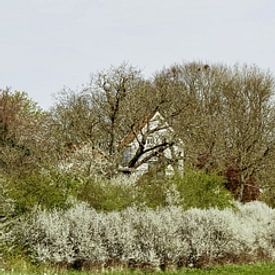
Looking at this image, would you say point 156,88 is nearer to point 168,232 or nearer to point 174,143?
point 174,143

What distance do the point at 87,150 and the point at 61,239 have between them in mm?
9344

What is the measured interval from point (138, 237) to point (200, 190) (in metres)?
4.65

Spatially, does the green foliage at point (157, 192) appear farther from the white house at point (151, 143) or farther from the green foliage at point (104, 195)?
the white house at point (151, 143)

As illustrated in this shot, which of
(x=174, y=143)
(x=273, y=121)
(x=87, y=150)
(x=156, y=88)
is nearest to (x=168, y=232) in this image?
(x=87, y=150)

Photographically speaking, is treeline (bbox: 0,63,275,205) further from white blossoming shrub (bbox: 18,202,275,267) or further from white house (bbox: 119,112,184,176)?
white blossoming shrub (bbox: 18,202,275,267)

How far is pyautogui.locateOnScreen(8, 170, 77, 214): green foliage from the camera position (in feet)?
52.6

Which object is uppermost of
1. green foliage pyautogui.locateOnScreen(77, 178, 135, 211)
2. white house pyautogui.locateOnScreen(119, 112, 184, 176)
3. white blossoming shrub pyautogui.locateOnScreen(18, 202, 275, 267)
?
white house pyautogui.locateOnScreen(119, 112, 184, 176)

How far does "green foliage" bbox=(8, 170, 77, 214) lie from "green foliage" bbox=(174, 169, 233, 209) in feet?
12.2

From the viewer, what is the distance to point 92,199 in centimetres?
1764

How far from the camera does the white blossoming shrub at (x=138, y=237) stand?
1521 cm

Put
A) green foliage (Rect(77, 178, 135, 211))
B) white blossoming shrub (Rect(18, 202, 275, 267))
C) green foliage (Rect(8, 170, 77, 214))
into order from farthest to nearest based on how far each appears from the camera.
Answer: green foliage (Rect(77, 178, 135, 211)) < green foliage (Rect(8, 170, 77, 214)) < white blossoming shrub (Rect(18, 202, 275, 267))

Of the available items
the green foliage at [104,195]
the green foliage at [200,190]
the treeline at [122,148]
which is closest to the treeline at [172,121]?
the treeline at [122,148]

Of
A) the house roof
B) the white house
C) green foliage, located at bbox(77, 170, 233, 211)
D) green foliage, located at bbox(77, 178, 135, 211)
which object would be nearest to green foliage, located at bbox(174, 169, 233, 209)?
green foliage, located at bbox(77, 170, 233, 211)

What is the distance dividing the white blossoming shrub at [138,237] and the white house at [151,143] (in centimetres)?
871
